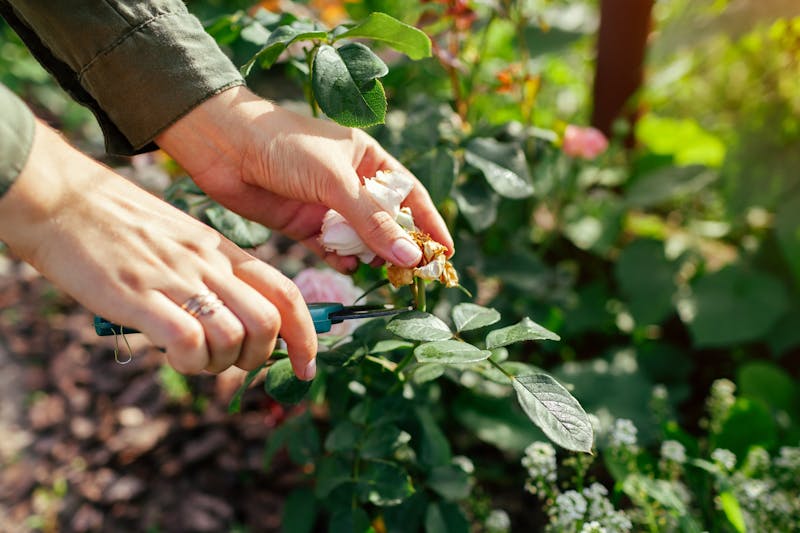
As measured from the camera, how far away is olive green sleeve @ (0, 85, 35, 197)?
77 centimetres

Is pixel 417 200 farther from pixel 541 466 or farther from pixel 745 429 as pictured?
pixel 745 429

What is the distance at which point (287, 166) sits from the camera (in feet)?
3.33

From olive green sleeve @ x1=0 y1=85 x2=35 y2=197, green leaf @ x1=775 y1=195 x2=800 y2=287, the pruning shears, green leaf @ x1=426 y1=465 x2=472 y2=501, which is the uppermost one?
olive green sleeve @ x1=0 y1=85 x2=35 y2=197

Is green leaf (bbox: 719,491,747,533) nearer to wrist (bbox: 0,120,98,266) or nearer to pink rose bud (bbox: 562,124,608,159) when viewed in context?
pink rose bud (bbox: 562,124,608,159)

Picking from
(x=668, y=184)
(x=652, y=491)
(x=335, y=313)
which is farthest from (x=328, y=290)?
(x=668, y=184)

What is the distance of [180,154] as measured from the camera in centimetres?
111

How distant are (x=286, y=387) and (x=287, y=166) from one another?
0.35 meters

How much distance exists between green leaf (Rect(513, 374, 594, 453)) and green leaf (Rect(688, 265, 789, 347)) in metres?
0.96

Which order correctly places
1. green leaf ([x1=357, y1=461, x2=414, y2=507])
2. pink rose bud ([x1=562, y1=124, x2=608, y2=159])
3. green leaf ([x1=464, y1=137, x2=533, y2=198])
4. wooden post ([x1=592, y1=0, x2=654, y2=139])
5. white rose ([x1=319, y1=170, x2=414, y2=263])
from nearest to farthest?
white rose ([x1=319, y1=170, x2=414, y2=263])
green leaf ([x1=357, y1=461, x2=414, y2=507])
green leaf ([x1=464, y1=137, x2=533, y2=198])
pink rose bud ([x1=562, y1=124, x2=608, y2=159])
wooden post ([x1=592, y1=0, x2=654, y2=139])

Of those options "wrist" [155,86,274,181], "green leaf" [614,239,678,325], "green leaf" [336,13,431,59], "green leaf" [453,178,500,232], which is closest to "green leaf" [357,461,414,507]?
"green leaf" [453,178,500,232]

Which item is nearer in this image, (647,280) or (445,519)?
(445,519)

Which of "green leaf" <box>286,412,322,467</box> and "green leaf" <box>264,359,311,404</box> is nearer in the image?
"green leaf" <box>264,359,311,404</box>

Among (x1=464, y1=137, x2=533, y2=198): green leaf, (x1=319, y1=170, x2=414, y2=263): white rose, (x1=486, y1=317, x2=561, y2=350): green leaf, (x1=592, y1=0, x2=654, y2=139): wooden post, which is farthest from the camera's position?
(x1=592, y1=0, x2=654, y2=139): wooden post

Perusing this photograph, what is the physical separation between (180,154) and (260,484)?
97 centimetres
